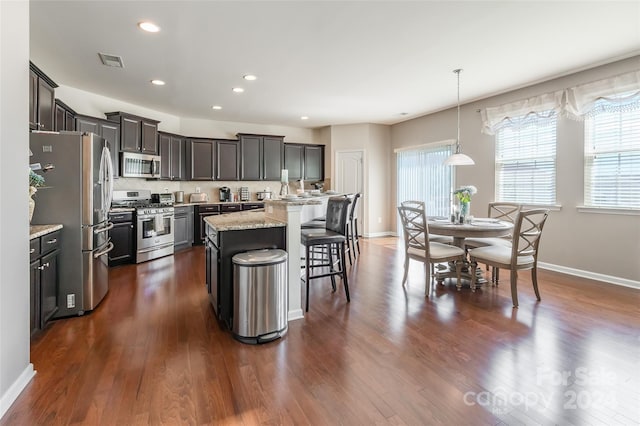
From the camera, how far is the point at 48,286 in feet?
8.79

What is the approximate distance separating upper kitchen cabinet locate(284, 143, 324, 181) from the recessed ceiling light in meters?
4.52

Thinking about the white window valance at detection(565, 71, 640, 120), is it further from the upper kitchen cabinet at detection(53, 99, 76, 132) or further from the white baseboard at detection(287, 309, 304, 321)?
the upper kitchen cabinet at detection(53, 99, 76, 132)

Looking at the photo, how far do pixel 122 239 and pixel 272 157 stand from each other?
3596 mm

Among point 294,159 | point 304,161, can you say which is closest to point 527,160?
point 304,161

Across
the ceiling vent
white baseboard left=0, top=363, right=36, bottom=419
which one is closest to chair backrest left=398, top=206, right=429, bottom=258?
white baseboard left=0, top=363, right=36, bottom=419

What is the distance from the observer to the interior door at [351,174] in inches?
301

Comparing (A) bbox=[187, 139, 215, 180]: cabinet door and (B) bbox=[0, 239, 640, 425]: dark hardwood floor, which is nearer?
(B) bbox=[0, 239, 640, 425]: dark hardwood floor

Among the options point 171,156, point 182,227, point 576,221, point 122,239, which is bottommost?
point 122,239

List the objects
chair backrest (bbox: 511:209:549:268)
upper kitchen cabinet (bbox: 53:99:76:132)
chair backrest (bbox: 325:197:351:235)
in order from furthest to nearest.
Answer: upper kitchen cabinet (bbox: 53:99:76:132), chair backrest (bbox: 325:197:351:235), chair backrest (bbox: 511:209:549:268)

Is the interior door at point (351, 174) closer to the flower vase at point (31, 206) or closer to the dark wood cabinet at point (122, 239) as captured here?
the dark wood cabinet at point (122, 239)

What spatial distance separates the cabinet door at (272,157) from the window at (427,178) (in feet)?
9.26

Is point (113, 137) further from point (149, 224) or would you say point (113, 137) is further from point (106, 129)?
point (149, 224)

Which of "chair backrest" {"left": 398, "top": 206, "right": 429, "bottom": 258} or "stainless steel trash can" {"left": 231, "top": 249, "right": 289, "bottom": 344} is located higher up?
"chair backrest" {"left": 398, "top": 206, "right": 429, "bottom": 258}

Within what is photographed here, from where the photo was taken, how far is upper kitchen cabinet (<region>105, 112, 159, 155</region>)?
514 cm
